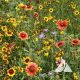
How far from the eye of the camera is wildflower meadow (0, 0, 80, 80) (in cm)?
293

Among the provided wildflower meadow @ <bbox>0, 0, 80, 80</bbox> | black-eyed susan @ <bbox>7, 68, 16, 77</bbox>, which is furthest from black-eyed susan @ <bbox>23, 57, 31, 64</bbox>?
black-eyed susan @ <bbox>7, 68, 16, 77</bbox>

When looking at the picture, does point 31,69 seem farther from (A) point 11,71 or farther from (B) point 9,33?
(B) point 9,33

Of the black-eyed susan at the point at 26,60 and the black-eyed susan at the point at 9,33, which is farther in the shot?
the black-eyed susan at the point at 9,33

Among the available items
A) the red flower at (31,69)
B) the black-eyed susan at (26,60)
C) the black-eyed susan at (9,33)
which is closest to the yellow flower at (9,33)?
the black-eyed susan at (9,33)

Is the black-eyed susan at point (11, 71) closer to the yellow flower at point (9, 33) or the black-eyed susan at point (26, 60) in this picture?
the black-eyed susan at point (26, 60)

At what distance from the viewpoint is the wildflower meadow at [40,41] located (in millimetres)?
2934

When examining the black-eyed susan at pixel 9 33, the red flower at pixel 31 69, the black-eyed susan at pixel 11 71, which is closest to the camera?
the red flower at pixel 31 69

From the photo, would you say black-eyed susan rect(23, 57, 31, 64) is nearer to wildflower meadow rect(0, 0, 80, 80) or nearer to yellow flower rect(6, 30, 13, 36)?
wildflower meadow rect(0, 0, 80, 80)

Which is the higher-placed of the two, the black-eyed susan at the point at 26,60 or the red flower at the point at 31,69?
the black-eyed susan at the point at 26,60

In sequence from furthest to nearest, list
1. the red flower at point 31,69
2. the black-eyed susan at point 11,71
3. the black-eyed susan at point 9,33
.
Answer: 1. the black-eyed susan at point 9,33
2. the black-eyed susan at point 11,71
3. the red flower at point 31,69

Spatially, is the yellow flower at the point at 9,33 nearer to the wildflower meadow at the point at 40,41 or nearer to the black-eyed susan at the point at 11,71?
the wildflower meadow at the point at 40,41

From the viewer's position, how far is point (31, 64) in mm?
2760

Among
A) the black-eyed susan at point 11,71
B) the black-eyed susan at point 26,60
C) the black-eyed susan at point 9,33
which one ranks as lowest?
the black-eyed susan at point 11,71

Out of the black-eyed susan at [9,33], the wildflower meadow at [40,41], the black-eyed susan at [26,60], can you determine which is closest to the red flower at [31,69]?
the wildflower meadow at [40,41]
